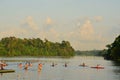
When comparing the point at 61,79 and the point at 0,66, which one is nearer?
the point at 61,79

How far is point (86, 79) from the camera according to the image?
65.6 meters

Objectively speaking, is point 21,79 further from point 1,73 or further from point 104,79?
point 104,79

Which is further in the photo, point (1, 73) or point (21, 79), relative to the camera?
point (1, 73)

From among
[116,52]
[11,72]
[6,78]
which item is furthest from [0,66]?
[116,52]

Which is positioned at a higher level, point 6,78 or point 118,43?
point 118,43

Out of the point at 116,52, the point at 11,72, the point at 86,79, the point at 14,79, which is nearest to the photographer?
Result: the point at 14,79

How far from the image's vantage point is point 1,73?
68.8 meters

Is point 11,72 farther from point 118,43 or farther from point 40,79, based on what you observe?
point 118,43

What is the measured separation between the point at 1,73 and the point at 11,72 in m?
3.13

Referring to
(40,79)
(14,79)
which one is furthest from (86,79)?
(14,79)

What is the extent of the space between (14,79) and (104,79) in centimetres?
1794

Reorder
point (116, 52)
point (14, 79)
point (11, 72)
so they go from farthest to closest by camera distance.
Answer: point (116, 52), point (11, 72), point (14, 79)

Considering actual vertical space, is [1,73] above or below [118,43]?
below

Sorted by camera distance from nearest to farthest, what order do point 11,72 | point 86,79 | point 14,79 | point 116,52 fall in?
point 14,79 < point 86,79 < point 11,72 < point 116,52
